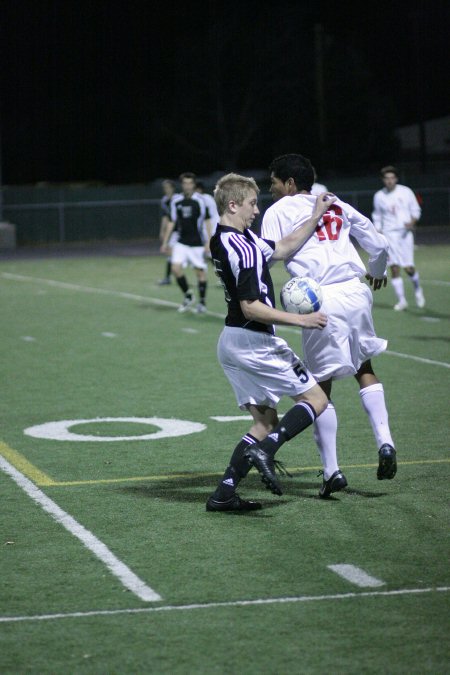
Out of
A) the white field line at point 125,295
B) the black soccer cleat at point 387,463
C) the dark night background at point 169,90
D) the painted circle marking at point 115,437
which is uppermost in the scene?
the dark night background at point 169,90

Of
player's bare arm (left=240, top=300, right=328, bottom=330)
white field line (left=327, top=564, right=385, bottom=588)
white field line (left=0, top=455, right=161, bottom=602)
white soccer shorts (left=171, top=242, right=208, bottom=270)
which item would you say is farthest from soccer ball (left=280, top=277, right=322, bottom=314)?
white soccer shorts (left=171, top=242, right=208, bottom=270)

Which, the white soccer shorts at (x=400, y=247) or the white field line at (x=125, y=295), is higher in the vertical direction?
the white soccer shorts at (x=400, y=247)

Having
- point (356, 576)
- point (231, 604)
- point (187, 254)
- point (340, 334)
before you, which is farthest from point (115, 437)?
point (187, 254)

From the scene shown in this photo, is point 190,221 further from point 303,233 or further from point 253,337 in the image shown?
point 253,337

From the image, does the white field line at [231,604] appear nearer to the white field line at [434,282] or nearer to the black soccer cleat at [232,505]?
the black soccer cleat at [232,505]

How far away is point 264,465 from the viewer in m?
6.46

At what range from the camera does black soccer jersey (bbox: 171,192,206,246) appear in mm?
19719

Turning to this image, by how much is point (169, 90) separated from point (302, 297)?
58765 mm

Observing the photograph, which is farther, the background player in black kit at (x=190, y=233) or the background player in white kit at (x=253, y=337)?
the background player in black kit at (x=190, y=233)

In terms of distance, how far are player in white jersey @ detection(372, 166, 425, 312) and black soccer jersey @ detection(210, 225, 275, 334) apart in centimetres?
1216

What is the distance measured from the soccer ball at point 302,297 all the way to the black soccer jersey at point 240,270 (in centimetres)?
12

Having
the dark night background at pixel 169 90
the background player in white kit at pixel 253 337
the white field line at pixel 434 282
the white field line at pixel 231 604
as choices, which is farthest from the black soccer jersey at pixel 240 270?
the dark night background at pixel 169 90

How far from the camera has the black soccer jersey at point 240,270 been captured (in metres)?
6.55

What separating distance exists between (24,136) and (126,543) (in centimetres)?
5596
